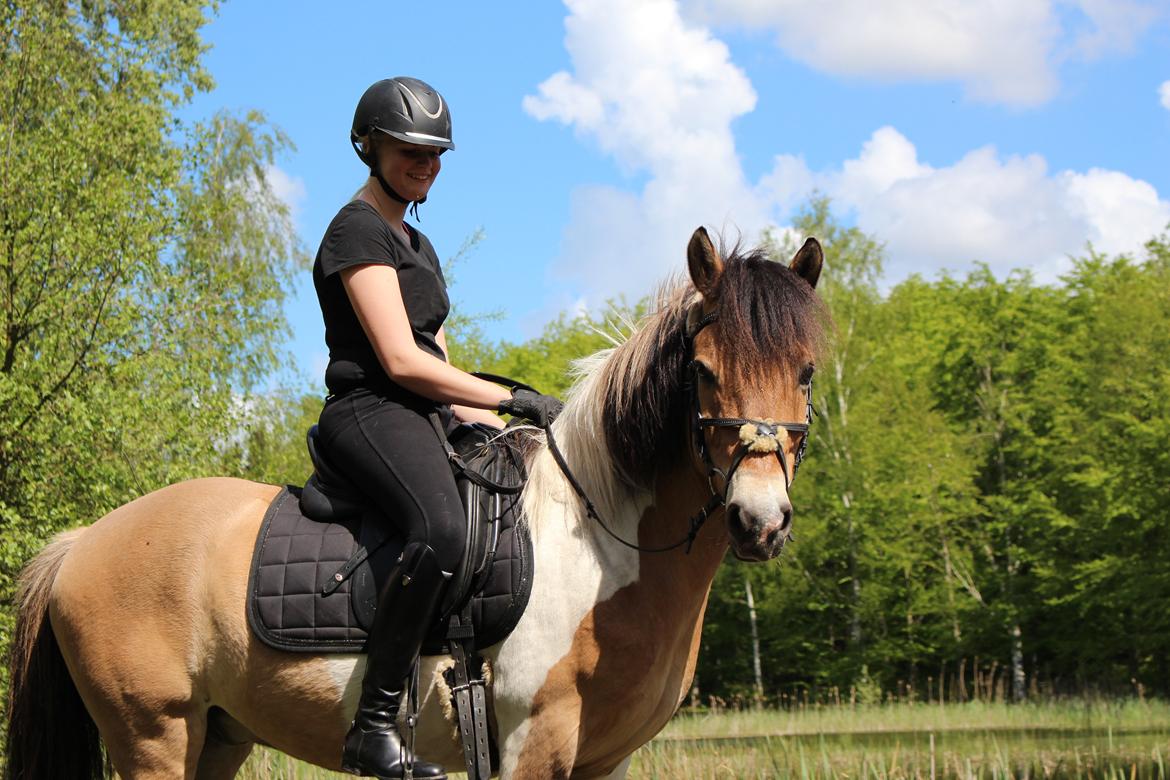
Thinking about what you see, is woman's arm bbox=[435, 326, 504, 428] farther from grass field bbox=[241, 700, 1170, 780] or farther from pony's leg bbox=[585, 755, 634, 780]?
grass field bbox=[241, 700, 1170, 780]

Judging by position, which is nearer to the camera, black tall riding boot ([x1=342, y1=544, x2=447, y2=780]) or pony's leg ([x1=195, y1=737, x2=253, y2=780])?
black tall riding boot ([x1=342, y1=544, x2=447, y2=780])

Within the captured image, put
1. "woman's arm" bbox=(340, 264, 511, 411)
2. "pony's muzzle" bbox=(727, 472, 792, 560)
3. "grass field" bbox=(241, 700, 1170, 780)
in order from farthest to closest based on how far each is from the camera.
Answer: "grass field" bbox=(241, 700, 1170, 780), "woman's arm" bbox=(340, 264, 511, 411), "pony's muzzle" bbox=(727, 472, 792, 560)

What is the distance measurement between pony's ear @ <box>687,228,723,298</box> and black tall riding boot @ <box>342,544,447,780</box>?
1.35m

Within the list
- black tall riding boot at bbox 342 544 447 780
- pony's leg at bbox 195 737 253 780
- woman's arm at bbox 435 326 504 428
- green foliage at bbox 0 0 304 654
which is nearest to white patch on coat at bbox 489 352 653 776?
black tall riding boot at bbox 342 544 447 780

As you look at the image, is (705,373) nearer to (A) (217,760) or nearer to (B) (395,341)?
(B) (395,341)

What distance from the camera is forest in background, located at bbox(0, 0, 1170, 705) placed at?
12.4 metres

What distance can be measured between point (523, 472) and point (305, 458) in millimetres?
16745

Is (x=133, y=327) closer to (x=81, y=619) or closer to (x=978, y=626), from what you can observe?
(x=81, y=619)

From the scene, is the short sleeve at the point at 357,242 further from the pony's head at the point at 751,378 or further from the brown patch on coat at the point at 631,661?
the brown patch on coat at the point at 631,661

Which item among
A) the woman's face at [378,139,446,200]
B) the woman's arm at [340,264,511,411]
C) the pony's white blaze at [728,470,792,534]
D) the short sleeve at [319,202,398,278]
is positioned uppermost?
the woman's face at [378,139,446,200]

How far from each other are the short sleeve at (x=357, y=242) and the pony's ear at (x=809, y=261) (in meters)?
1.52

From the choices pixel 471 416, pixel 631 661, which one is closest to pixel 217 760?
pixel 471 416

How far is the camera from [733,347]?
382cm

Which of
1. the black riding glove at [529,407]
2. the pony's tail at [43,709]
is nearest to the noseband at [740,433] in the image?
the black riding glove at [529,407]
